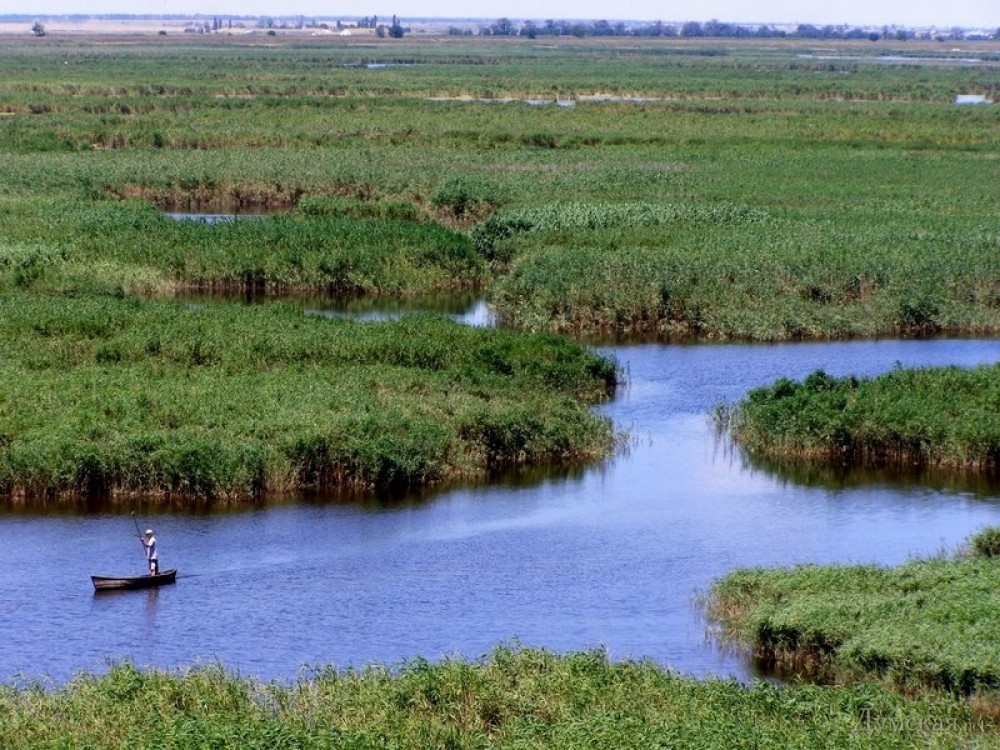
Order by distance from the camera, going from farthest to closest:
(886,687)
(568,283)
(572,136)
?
(572,136)
(568,283)
(886,687)

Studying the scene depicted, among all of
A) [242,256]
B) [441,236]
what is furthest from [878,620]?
[441,236]

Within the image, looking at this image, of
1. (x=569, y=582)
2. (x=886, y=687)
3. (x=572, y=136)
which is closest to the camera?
(x=886, y=687)

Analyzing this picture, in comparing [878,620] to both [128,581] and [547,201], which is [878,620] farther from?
[547,201]

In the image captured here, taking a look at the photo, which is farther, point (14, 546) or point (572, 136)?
point (572, 136)

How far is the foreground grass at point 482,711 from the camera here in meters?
17.7

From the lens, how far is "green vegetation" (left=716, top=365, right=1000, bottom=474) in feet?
105

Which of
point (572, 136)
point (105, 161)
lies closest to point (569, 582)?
point (105, 161)

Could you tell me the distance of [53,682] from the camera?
21.2m

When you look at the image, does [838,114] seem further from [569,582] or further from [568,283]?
[569,582]

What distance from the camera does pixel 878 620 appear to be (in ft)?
71.5

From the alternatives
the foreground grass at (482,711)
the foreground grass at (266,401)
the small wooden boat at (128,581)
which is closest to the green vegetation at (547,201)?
the foreground grass at (266,401)

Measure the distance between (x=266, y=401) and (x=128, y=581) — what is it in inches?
303

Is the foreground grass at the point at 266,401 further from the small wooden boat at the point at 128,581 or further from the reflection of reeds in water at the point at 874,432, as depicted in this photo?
the small wooden boat at the point at 128,581

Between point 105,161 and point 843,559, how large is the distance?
51.3 metres
